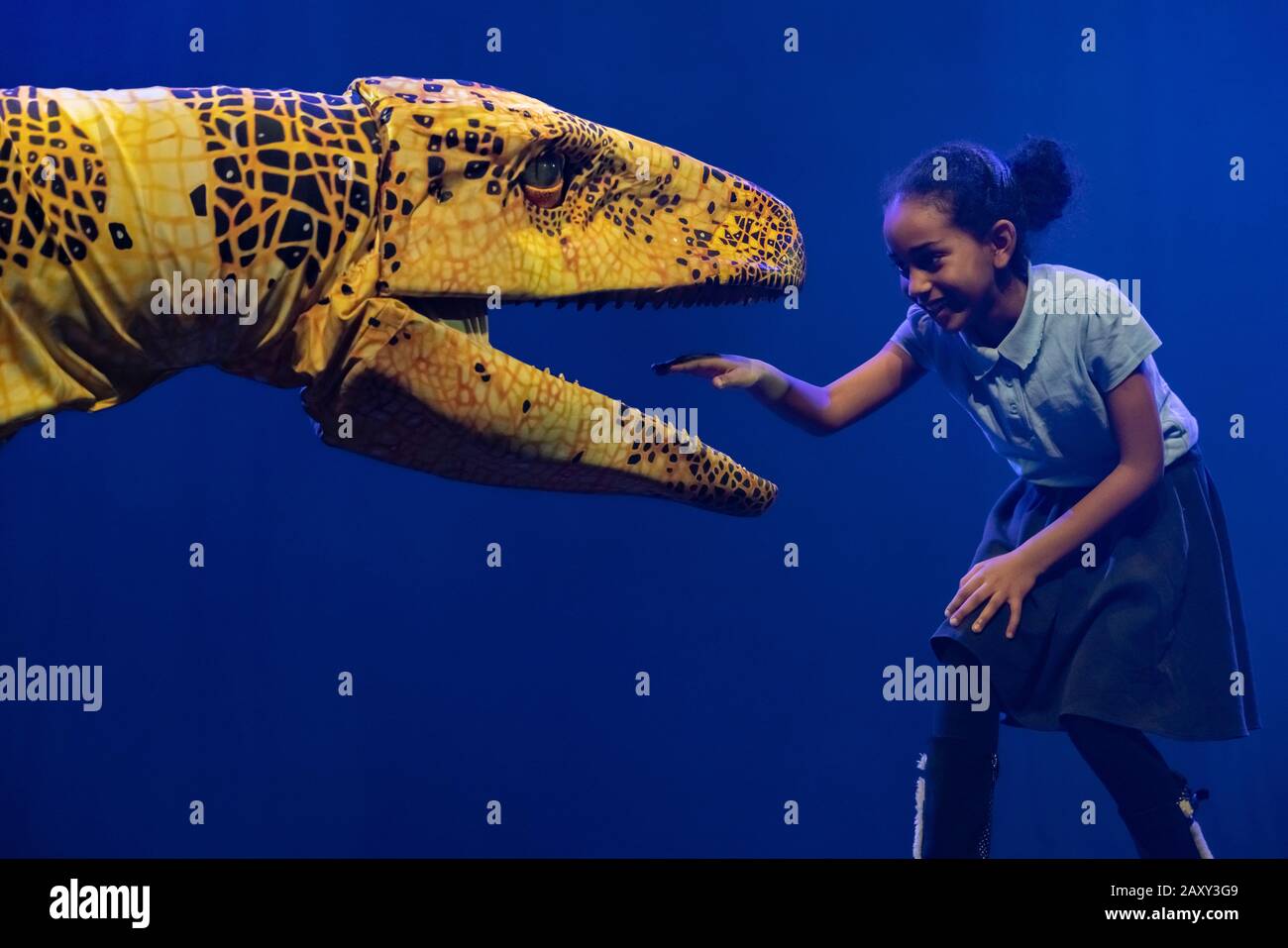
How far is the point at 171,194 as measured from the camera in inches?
68.1

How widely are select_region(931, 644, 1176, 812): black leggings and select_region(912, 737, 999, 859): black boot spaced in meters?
0.03

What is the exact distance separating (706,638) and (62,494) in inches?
70.2

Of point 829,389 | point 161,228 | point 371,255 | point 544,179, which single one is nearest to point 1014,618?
point 829,389

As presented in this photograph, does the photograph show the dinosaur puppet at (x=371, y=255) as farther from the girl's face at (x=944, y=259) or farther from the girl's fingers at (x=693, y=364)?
the girl's face at (x=944, y=259)

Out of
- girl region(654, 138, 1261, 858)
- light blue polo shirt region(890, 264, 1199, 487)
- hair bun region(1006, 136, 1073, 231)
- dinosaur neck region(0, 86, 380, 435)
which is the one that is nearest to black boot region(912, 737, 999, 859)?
girl region(654, 138, 1261, 858)

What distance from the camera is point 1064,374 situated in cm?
264

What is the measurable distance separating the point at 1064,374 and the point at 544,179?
1167 mm

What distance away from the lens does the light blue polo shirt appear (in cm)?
263

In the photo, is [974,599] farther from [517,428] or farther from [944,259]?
[517,428]

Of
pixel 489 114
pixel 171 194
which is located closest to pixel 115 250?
pixel 171 194

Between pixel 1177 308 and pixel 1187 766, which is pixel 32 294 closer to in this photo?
pixel 1177 308

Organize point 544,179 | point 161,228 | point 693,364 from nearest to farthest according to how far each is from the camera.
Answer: point 161,228
point 544,179
point 693,364

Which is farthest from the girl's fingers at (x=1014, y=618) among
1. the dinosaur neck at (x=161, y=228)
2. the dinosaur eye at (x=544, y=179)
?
the dinosaur neck at (x=161, y=228)

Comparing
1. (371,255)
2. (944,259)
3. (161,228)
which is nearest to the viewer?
(161,228)
